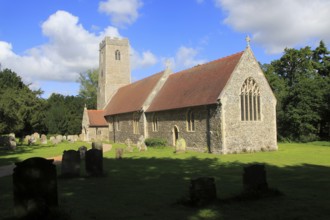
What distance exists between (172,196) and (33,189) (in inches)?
138

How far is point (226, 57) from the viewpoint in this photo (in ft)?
81.8

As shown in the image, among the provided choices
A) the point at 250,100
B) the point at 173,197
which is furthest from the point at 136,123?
the point at 173,197

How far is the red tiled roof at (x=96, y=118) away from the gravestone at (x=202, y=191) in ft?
108

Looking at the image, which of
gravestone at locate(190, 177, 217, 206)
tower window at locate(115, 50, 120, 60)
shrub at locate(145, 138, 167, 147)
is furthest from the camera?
tower window at locate(115, 50, 120, 60)

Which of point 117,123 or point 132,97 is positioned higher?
point 132,97

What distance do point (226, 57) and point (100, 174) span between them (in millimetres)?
15888

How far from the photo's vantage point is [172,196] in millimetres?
8477

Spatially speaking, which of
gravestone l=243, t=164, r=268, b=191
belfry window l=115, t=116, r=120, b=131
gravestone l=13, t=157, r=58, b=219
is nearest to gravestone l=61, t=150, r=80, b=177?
gravestone l=13, t=157, r=58, b=219

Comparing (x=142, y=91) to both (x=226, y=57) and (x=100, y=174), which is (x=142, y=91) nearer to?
(x=226, y=57)

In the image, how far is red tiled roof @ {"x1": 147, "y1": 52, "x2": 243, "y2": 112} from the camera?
2270 centimetres

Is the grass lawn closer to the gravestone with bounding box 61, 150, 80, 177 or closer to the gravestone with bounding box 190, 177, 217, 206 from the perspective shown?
the gravestone with bounding box 61, 150, 80, 177

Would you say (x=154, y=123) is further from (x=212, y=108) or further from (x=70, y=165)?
(x=70, y=165)

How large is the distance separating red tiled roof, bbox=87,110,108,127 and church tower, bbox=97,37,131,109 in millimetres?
2732

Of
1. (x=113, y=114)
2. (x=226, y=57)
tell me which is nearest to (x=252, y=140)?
(x=226, y=57)
